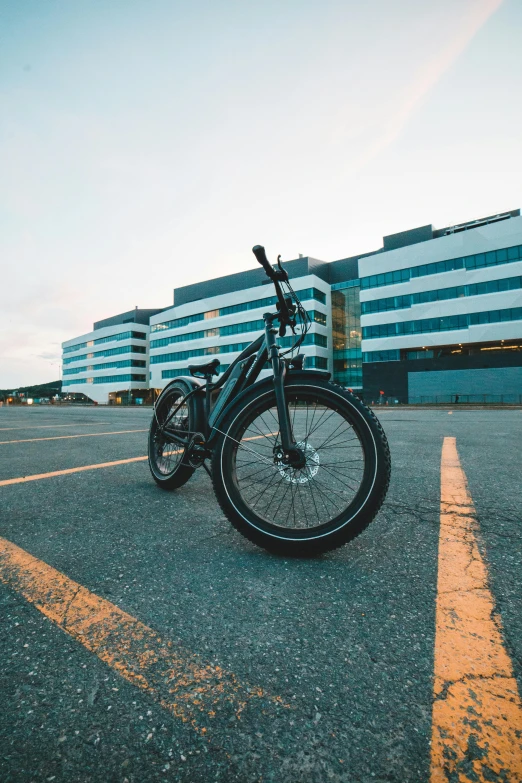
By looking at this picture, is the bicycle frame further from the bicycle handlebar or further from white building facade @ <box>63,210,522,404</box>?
white building facade @ <box>63,210,522,404</box>

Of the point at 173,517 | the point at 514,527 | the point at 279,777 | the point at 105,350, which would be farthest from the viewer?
the point at 105,350

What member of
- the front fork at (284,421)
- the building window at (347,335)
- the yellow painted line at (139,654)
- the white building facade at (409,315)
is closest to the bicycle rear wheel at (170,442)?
the front fork at (284,421)

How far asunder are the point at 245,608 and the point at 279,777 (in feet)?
2.03

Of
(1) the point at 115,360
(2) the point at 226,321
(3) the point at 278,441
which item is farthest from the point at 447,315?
(1) the point at 115,360

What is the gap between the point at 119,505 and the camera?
2.67 m

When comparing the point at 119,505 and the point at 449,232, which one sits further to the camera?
the point at 449,232

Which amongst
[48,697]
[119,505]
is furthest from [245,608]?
[119,505]

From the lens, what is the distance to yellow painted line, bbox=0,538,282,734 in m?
0.92

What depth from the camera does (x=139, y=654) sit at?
1106 millimetres

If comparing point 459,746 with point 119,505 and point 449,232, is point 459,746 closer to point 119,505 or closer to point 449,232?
point 119,505

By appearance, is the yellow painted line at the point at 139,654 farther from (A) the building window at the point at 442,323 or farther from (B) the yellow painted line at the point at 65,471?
(A) the building window at the point at 442,323

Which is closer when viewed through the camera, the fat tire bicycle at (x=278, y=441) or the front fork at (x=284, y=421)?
the fat tire bicycle at (x=278, y=441)

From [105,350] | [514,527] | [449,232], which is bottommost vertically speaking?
[514,527]

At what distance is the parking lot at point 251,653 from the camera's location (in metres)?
0.78
